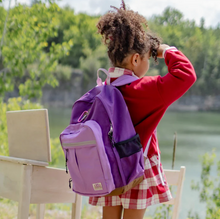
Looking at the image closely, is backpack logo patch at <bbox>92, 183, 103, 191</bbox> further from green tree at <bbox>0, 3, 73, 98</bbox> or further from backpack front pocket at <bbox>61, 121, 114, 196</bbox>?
green tree at <bbox>0, 3, 73, 98</bbox>

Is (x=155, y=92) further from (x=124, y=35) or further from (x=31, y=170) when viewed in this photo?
(x=31, y=170)

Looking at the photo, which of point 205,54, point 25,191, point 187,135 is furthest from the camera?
point 187,135

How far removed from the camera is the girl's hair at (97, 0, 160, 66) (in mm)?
831

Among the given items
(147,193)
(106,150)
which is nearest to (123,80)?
(106,150)

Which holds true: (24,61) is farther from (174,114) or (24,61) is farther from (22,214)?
(174,114)

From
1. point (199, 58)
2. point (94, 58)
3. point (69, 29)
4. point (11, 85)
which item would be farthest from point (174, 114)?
point (11, 85)

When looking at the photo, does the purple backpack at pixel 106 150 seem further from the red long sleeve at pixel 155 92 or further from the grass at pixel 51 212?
the grass at pixel 51 212

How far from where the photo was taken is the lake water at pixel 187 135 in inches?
293

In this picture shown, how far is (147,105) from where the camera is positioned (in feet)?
2.61

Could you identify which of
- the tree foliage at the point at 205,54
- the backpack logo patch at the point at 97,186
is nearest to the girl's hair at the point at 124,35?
the backpack logo patch at the point at 97,186

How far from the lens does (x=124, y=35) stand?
32.5 inches

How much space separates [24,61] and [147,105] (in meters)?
2.01

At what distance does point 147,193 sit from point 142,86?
11.5 inches

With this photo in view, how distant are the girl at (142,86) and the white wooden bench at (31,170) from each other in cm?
29
